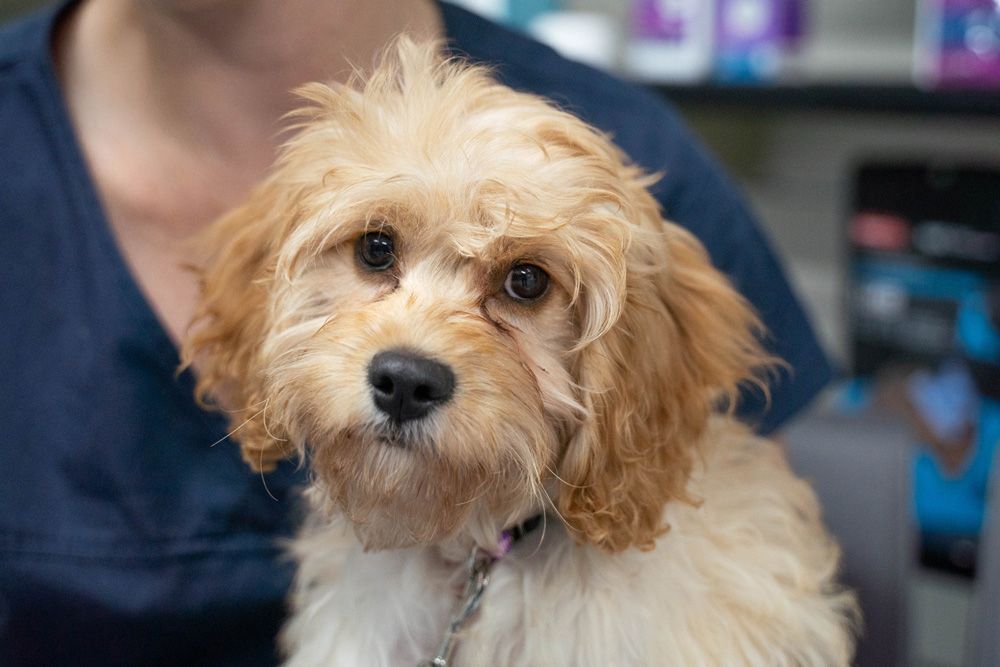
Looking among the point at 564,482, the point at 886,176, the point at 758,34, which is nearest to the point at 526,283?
the point at 564,482

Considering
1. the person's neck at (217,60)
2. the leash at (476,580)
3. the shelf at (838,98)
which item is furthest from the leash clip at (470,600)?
the shelf at (838,98)

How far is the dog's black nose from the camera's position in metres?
0.79

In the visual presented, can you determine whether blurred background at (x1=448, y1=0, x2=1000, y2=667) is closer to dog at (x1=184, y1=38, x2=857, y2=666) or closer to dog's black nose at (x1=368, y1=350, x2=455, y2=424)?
dog at (x1=184, y1=38, x2=857, y2=666)

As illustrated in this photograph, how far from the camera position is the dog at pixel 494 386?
2.76ft

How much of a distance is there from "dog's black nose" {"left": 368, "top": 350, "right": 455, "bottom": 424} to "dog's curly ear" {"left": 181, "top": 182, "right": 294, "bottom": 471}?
167mm

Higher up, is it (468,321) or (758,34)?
(758,34)

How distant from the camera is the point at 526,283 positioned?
90 cm

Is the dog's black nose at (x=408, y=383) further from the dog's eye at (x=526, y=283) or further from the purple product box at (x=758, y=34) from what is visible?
the purple product box at (x=758, y=34)

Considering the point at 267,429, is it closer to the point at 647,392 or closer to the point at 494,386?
the point at 494,386

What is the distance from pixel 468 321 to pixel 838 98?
4.57 ft

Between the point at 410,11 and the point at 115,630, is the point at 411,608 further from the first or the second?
the point at 410,11

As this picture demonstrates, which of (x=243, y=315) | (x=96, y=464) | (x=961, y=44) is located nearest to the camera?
(x=243, y=315)

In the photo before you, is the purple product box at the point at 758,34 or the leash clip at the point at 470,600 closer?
the leash clip at the point at 470,600

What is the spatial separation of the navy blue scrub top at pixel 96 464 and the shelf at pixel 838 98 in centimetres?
93
